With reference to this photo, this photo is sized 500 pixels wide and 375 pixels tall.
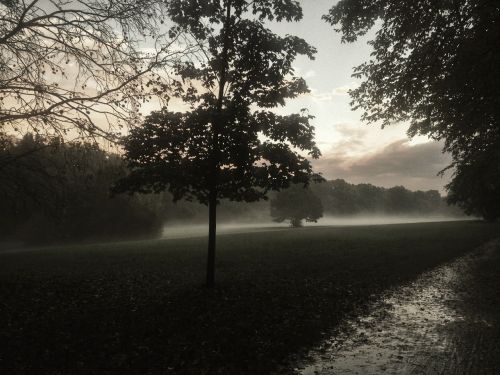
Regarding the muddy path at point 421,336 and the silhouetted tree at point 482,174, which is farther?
the silhouetted tree at point 482,174

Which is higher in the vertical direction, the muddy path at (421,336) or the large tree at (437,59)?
the large tree at (437,59)

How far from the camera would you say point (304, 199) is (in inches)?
2144

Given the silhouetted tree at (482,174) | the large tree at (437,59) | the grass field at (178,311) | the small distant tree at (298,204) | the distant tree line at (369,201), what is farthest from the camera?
the distant tree line at (369,201)

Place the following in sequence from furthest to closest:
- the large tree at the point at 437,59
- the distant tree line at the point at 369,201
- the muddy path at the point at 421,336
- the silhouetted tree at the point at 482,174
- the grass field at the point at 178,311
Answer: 1. the distant tree line at the point at 369,201
2. the silhouetted tree at the point at 482,174
3. the large tree at the point at 437,59
4. the grass field at the point at 178,311
5. the muddy path at the point at 421,336

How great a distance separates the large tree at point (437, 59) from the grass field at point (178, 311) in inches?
256

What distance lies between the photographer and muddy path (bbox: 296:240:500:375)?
5.65 meters

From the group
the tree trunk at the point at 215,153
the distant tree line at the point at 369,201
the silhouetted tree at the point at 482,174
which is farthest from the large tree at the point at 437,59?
the distant tree line at the point at 369,201

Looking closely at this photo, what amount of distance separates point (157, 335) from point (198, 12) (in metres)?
9.14

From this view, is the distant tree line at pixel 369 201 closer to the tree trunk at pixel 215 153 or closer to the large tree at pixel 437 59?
the large tree at pixel 437 59

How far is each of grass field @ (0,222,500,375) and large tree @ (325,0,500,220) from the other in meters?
6.51

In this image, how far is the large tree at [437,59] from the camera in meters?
9.16

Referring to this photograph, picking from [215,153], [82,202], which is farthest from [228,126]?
[82,202]

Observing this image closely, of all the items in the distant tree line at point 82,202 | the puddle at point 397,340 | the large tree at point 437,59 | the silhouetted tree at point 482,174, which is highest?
the large tree at point 437,59

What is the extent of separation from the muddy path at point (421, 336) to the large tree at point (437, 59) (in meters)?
5.67
